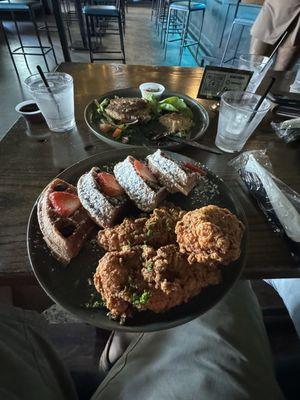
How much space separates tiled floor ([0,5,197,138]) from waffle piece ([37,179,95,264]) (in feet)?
8.75

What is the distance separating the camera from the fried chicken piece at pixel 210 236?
614mm

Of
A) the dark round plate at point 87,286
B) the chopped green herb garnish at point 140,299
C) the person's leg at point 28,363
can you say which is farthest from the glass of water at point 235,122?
the person's leg at point 28,363

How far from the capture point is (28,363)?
711 mm

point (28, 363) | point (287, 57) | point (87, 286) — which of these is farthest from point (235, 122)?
point (287, 57)

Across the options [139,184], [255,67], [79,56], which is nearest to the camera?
[139,184]

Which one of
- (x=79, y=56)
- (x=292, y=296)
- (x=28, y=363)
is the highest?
(x=28, y=363)

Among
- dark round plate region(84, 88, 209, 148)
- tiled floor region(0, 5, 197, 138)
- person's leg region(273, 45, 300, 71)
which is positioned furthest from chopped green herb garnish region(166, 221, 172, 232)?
tiled floor region(0, 5, 197, 138)

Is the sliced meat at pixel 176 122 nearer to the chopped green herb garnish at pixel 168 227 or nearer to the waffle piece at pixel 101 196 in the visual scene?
the waffle piece at pixel 101 196

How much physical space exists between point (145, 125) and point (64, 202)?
2.17 feet

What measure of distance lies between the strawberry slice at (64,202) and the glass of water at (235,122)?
71cm

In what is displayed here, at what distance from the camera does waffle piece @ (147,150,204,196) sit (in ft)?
2.85

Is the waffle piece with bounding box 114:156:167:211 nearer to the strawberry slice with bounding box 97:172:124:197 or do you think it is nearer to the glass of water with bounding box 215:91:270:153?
the strawberry slice with bounding box 97:172:124:197

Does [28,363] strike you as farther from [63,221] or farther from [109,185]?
[109,185]

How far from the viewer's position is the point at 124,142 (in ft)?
3.70
